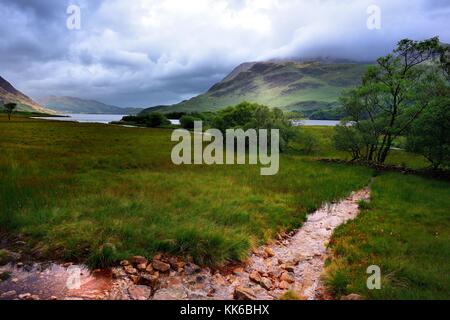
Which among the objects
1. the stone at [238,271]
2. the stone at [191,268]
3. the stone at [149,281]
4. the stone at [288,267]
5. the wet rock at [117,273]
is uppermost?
the wet rock at [117,273]

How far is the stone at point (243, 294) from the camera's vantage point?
7.29 meters

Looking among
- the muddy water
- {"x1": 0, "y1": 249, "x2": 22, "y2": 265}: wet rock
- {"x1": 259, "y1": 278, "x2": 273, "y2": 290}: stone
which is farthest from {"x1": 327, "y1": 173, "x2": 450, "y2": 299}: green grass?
{"x1": 0, "y1": 249, "x2": 22, "y2": 265}: wet rock

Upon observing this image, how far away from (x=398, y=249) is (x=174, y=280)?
27.9 ft

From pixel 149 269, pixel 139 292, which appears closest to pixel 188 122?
pixel 149 269

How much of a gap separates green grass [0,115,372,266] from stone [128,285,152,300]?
5.08 feet

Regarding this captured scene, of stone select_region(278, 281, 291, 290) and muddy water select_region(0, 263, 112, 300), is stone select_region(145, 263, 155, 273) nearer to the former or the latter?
muddy water select_region(0, 263, 112, 300)

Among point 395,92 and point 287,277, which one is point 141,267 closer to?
point 287,277

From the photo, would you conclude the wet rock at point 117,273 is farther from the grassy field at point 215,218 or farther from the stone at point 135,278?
the grassy field at point 215,218

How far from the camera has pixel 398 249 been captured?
1033 centimetres

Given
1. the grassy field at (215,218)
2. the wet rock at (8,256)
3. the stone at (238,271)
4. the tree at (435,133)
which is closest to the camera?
the wet rock at (8,256)

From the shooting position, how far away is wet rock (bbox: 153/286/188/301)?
7.39m

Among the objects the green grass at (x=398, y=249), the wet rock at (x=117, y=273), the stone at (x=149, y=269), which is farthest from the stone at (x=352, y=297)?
the wet rock at (x=117, y=273)

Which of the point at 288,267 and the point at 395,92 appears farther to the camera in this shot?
the point at 395,92
